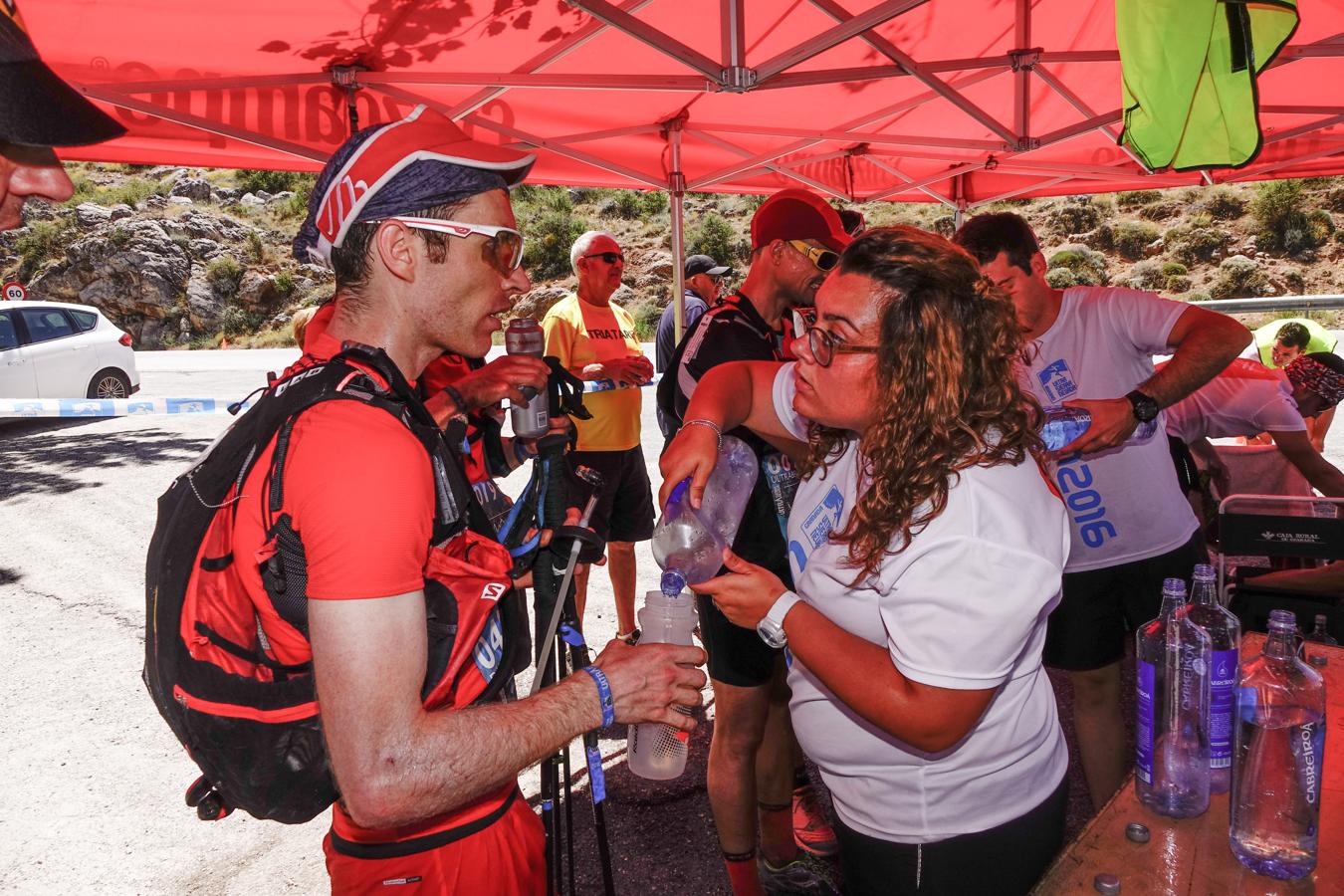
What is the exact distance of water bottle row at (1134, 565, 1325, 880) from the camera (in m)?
1.49

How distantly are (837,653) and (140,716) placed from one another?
4433 mm

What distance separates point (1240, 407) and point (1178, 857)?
3.68 metres

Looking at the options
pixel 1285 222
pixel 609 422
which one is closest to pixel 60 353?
pixel 609 422

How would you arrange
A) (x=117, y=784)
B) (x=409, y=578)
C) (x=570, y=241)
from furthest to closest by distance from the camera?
(x=570, y=241), (x=117, y=784), (x=409, y=578)

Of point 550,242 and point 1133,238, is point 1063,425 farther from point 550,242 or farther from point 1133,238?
point 1133,238

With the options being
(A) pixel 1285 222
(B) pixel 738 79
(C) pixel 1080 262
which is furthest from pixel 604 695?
(A) pixel 1285 222

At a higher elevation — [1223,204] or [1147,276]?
[1223,204]

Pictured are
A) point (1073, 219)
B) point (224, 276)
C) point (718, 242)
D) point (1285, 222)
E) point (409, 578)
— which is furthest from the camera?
point (1073, 219)

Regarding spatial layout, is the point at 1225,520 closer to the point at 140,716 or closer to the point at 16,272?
the point at 140,716

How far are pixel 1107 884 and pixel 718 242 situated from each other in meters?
39.8

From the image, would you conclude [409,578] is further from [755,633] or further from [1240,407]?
[1240,407]

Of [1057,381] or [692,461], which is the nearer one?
[692,461]

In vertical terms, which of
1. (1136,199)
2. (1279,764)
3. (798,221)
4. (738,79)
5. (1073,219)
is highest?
(1136,199)

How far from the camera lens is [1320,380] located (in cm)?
488
